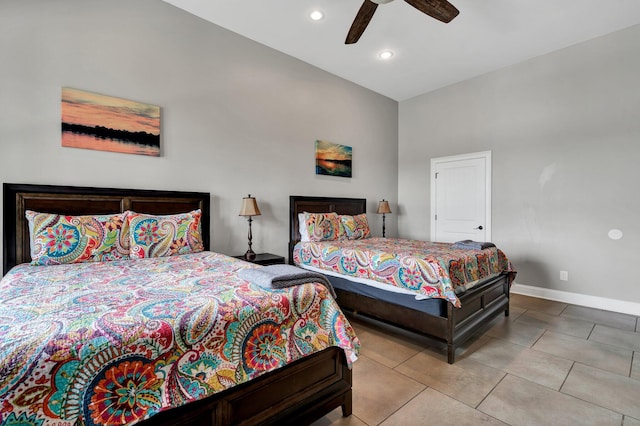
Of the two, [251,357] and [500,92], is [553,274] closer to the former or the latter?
[500,92]

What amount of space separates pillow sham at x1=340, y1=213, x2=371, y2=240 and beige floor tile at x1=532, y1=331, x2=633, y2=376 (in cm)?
230

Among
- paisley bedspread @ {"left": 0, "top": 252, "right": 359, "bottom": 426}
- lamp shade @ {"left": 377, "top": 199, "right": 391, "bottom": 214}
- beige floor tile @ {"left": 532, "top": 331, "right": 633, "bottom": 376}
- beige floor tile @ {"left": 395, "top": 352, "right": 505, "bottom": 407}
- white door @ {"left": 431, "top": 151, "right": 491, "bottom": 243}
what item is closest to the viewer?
paisley bedspread @ {"left": 0, "top": 252, "right": 359, "bottom": 426}

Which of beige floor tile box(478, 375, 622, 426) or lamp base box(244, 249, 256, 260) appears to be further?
lamp base box(244, 249, 256, 260)

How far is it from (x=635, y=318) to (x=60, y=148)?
19.7ft

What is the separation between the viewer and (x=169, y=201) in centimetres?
309

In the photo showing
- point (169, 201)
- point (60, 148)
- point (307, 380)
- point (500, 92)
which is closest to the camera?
point (307, 380)

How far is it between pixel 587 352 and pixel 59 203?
461 centimetres

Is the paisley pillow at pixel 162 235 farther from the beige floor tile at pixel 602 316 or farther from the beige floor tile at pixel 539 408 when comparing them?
the beige floor tile at pixel 602 316

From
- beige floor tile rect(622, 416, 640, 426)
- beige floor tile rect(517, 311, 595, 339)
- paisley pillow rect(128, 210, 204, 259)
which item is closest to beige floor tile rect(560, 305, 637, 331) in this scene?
beige floor tile rect(517, 311, 595, 339)

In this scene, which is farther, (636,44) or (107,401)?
(636,44)

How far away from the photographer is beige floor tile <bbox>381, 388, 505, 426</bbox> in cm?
172

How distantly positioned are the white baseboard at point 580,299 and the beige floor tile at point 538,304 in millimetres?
100

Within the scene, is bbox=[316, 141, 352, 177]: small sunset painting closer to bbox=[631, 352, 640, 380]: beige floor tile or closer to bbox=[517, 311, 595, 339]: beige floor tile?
bbox=[517, 311, 595, 339]: beige floor tile

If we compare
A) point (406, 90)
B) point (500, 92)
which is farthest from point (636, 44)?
point (406, 90)
